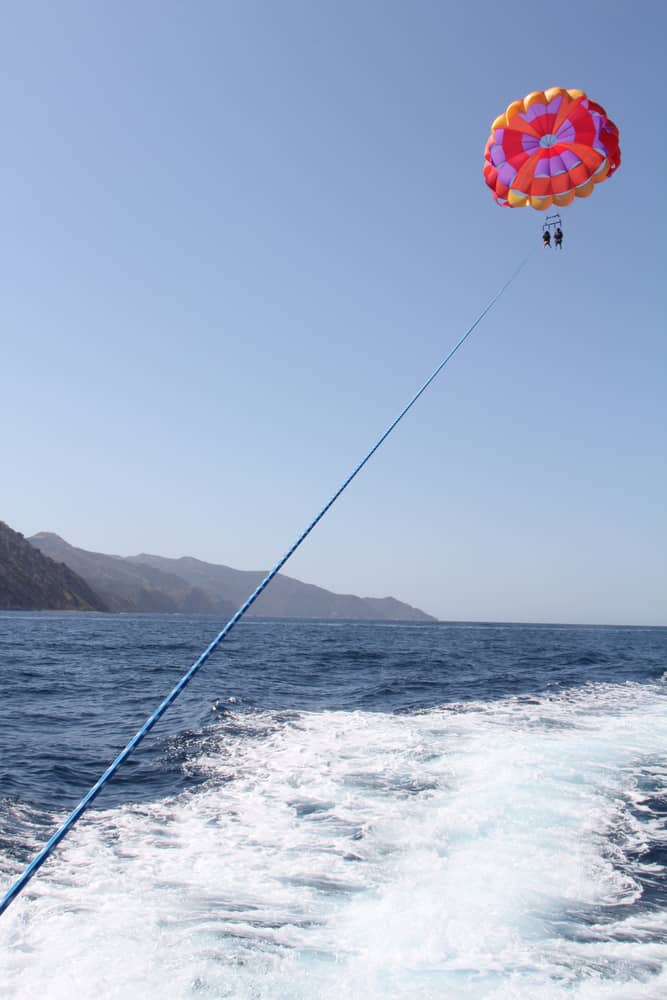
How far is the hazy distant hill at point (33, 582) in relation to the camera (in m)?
114

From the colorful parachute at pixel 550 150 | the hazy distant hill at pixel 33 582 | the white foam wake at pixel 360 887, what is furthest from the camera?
the hazy distant hill at pixel 33 582

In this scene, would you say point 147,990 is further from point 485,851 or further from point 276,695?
point 276,695

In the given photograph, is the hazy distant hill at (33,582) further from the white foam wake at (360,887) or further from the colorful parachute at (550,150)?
the white foam wake at (360,887)

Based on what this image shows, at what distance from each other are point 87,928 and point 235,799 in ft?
12.5

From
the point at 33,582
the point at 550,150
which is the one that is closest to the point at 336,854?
the point at 550,150

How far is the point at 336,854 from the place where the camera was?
7.16 metres

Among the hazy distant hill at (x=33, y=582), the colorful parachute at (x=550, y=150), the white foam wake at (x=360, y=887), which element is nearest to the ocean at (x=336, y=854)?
Result: the white foam wake at (x=360, y=887)

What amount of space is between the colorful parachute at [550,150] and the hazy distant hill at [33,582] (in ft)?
377

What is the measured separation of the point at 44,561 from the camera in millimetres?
130625

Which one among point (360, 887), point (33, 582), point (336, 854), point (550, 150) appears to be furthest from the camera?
point (33, 582)

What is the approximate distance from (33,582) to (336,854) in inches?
4966

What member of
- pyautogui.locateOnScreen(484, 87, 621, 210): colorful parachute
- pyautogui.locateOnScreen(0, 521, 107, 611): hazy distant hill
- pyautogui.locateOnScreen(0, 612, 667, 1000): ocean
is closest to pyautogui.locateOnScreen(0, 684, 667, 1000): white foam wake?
pyautogui.locateOnScreen(0, 612, 667, 1000): ocean

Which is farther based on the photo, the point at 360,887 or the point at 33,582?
the point at 33,582

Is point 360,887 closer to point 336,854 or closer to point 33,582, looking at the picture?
point 336,854
